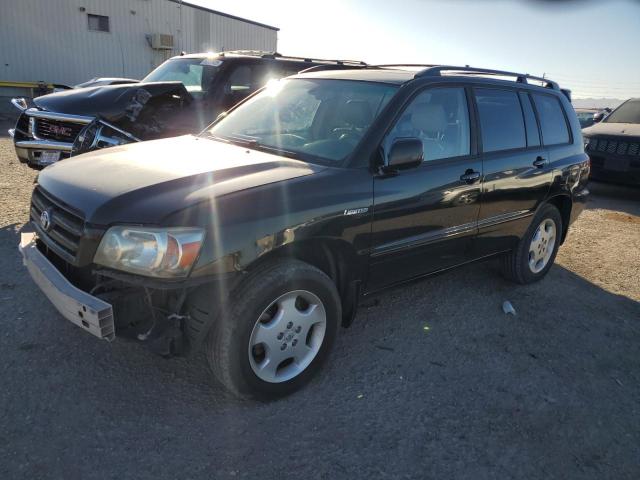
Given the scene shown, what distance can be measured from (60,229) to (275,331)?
1291 millimetres

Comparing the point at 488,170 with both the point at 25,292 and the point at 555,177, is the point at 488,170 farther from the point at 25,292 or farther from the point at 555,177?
the point at 25,292

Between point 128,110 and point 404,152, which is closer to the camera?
point 404,152

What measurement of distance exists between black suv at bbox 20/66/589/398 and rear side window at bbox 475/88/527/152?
0.02 metres

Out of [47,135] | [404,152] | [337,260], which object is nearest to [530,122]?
[404,152]

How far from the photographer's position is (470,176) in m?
3.73

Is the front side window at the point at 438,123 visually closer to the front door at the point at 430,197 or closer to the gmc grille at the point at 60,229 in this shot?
the front door at the point at 430,197

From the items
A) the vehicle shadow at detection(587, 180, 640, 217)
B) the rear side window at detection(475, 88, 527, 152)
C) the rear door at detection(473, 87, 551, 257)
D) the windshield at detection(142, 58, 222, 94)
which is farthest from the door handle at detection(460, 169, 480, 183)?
the vehicle shadow at detection(587, 180, 640, 217)

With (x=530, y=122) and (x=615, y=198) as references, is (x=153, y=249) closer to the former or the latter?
(x=530, y=122)

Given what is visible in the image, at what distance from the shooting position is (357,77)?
379 cm

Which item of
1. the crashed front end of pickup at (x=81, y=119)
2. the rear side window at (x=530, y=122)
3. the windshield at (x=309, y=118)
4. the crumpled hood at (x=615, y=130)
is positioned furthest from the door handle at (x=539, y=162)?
the crumpled hood at (x=615, y=130)

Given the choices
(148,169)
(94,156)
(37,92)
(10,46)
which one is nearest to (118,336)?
(148,169)

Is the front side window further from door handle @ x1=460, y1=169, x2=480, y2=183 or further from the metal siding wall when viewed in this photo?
the metal siding wall

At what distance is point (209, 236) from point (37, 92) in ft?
60.5

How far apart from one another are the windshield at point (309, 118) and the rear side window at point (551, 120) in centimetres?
195
